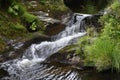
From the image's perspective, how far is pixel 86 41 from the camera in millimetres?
12703

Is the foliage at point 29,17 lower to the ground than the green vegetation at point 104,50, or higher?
higher

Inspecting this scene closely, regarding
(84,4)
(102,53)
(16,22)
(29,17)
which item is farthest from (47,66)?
(84,4)

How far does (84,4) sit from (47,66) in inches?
562

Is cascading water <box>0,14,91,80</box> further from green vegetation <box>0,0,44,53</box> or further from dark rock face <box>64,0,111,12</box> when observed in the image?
dark rock face <box>64,0,111,12</box>

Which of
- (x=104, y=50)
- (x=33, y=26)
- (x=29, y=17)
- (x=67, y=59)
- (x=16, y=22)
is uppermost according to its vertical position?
(x=29, y=17)

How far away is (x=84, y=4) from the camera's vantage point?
26.2m

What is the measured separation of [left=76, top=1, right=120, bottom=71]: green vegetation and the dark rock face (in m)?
11.6

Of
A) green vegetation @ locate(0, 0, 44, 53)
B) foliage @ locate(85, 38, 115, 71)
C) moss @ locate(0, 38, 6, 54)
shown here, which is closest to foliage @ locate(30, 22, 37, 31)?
green vegetation @ locate(0, 0, 44, 53)

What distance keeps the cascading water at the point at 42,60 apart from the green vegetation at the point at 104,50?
2.79 ft

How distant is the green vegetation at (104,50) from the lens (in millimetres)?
11164

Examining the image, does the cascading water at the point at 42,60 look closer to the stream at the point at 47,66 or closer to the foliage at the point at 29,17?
the stream at the point at 47,66

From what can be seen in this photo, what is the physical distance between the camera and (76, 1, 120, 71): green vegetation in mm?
11164

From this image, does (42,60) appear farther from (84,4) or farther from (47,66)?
(84,4)

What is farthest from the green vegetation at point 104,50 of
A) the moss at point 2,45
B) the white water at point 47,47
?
the moss at point 2,45
